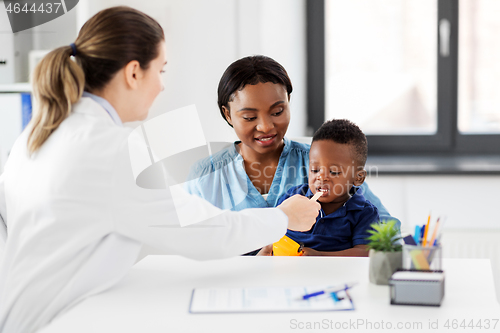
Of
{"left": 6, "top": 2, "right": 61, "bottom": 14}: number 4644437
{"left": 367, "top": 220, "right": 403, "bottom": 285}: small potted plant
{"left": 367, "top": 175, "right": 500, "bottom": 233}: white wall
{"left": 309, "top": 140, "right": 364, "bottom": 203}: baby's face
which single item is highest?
{"left": 6, "top": 2, "right": 61, "bottom": 14}: number 4644437

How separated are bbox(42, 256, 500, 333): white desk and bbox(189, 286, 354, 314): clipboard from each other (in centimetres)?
2

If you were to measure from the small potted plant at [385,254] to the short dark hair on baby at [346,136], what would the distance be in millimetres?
486

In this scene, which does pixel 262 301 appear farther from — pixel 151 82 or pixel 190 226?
pixel 151 82

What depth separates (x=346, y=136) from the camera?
1.45 metres

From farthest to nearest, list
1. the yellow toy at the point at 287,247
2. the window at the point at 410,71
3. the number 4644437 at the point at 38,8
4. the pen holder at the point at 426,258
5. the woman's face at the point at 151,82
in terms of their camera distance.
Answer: the window at the point at 410,71, the number 4644437 at the point at 38,8, the yellow toy at the point at 287,247, the woman's face at the point at 151,82, the pen holder at the point at 426,258

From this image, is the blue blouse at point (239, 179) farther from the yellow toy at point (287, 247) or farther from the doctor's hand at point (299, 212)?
the doctor's hand at point (299, 212)

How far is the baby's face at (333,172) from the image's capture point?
1.42 m

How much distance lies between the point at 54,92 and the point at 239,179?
0.79 meters

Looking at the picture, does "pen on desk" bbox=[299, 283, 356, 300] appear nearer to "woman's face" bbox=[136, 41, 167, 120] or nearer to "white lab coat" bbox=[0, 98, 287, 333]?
"white lab coat" bbox=[0, 98, 287, 333]

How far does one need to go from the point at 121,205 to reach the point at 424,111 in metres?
2.12

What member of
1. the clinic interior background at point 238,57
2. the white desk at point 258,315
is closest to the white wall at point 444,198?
the clinic interior background at point 238,57

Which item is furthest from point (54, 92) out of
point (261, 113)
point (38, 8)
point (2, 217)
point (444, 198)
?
point (444, 198)

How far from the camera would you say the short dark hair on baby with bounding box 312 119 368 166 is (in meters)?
1.45

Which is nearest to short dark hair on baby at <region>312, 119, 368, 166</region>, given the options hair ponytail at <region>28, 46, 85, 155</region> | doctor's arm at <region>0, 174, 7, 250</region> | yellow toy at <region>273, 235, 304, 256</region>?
yellow toy at <region>273, 235, 304, 256</region>
